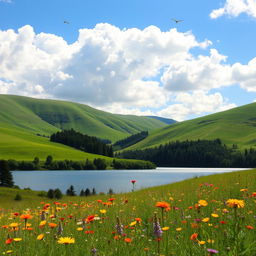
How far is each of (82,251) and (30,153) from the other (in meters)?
202

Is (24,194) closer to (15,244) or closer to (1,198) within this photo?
(1,198)

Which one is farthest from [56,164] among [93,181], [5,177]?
[5,177]

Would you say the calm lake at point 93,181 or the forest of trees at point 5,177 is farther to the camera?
the calm lake at point 93,181

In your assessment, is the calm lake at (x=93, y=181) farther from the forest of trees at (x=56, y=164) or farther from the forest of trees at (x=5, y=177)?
the forest of trees at (x=56, y=164)

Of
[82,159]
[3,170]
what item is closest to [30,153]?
[82,159]

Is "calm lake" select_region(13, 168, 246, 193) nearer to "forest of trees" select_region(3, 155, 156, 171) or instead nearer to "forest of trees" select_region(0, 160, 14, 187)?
"forest of trees" select_region(0, 160, 14, 187)

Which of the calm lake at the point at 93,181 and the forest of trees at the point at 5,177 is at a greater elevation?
the forest of trees at the point at 5,177

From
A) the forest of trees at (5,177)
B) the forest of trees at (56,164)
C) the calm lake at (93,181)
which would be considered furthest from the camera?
the forest of trees at (56,164)

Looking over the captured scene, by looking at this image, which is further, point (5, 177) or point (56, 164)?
point (56, 164)

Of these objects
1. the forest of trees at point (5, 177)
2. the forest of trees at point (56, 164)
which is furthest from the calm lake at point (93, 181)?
the forest of trees at point (56, 164)

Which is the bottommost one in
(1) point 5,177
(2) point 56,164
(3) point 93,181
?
(3) point 93,181

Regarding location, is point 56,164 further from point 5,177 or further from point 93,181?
point 5,177

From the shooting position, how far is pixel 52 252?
4453mm

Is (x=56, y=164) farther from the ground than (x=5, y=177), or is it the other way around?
(x=5, y=177)
